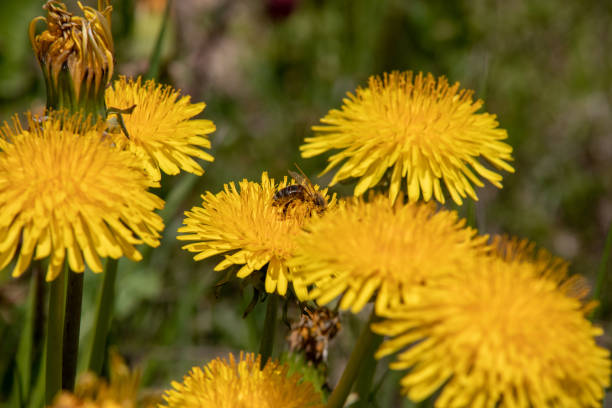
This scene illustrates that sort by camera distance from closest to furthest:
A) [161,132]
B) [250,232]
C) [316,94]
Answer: [250,232], [161,132], [316,94]

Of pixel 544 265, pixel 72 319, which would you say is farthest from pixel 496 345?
pixel 72 319

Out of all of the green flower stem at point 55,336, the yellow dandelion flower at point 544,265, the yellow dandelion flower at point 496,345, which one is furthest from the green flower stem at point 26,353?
the yellow dandelion flower at point 544,265

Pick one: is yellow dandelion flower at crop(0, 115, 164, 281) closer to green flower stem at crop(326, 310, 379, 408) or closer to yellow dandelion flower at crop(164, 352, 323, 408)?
yellow dandelion flower at crop(164, 352, 323, 408)

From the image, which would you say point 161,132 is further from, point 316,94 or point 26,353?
point 316,94

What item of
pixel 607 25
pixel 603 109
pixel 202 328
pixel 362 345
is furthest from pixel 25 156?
pixel 607 25

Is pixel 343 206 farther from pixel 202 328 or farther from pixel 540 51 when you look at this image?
pixel 540 51

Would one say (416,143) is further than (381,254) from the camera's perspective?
Yes

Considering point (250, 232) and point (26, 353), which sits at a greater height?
point (250, 232)

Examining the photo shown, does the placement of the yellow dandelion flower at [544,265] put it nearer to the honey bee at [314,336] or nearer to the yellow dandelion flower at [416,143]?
the yellow dandelion flower at [416,143]
